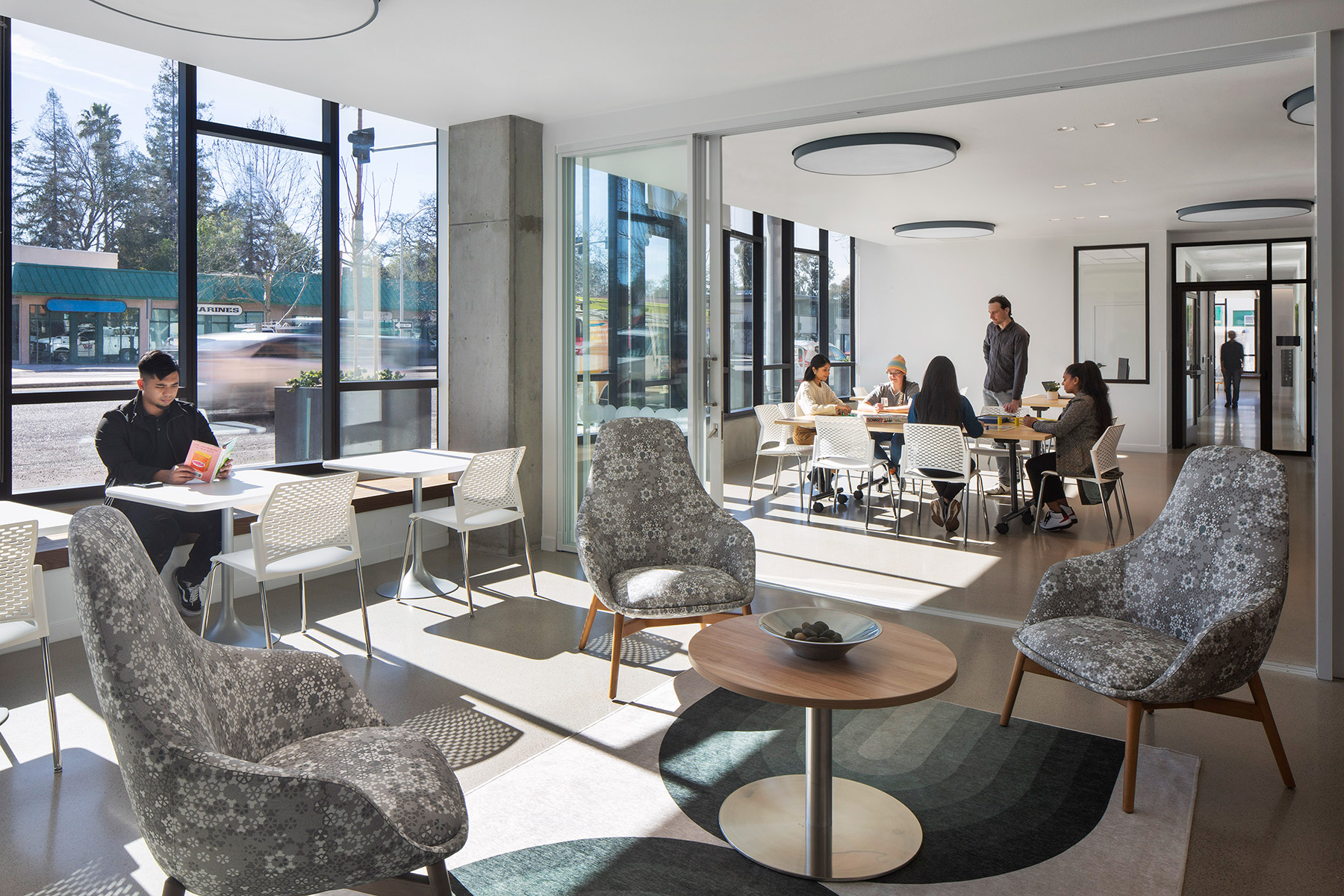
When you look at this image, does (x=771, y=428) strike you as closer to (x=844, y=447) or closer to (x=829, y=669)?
(x=844, y=447)

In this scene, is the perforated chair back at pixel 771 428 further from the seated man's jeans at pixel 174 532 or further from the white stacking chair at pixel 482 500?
the seated man's jeans at pixel 174 532

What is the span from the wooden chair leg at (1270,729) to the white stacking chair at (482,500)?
3.45 metres

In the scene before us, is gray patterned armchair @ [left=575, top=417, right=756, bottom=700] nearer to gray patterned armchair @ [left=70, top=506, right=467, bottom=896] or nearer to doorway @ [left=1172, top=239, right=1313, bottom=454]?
gray patterned armchair @ [left=70, top=506, right=467, bottom=896]

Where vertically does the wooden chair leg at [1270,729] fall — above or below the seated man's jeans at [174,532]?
below

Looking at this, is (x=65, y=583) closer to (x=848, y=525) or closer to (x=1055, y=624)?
(x=1055, y=624)

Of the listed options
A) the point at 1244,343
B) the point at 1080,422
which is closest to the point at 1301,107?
the point at 1080,422

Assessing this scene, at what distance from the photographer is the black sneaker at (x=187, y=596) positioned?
Result: 4855 millimetres

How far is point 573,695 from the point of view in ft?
12.3

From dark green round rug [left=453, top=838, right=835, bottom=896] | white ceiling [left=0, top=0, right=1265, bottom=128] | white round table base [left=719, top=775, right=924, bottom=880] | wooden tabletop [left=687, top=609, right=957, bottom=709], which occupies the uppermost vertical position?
white ceiling [left=0, top=0, right=1265, bottom=128]

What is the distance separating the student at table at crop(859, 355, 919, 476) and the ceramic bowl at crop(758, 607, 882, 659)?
5.10 metres

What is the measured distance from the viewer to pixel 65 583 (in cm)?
444

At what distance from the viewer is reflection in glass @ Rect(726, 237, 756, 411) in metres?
10.9

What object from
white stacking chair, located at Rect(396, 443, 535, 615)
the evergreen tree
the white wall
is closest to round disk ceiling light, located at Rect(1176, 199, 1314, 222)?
the white wall

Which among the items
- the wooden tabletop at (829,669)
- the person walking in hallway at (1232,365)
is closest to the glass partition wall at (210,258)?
the wooden tabletop at (829,669)
